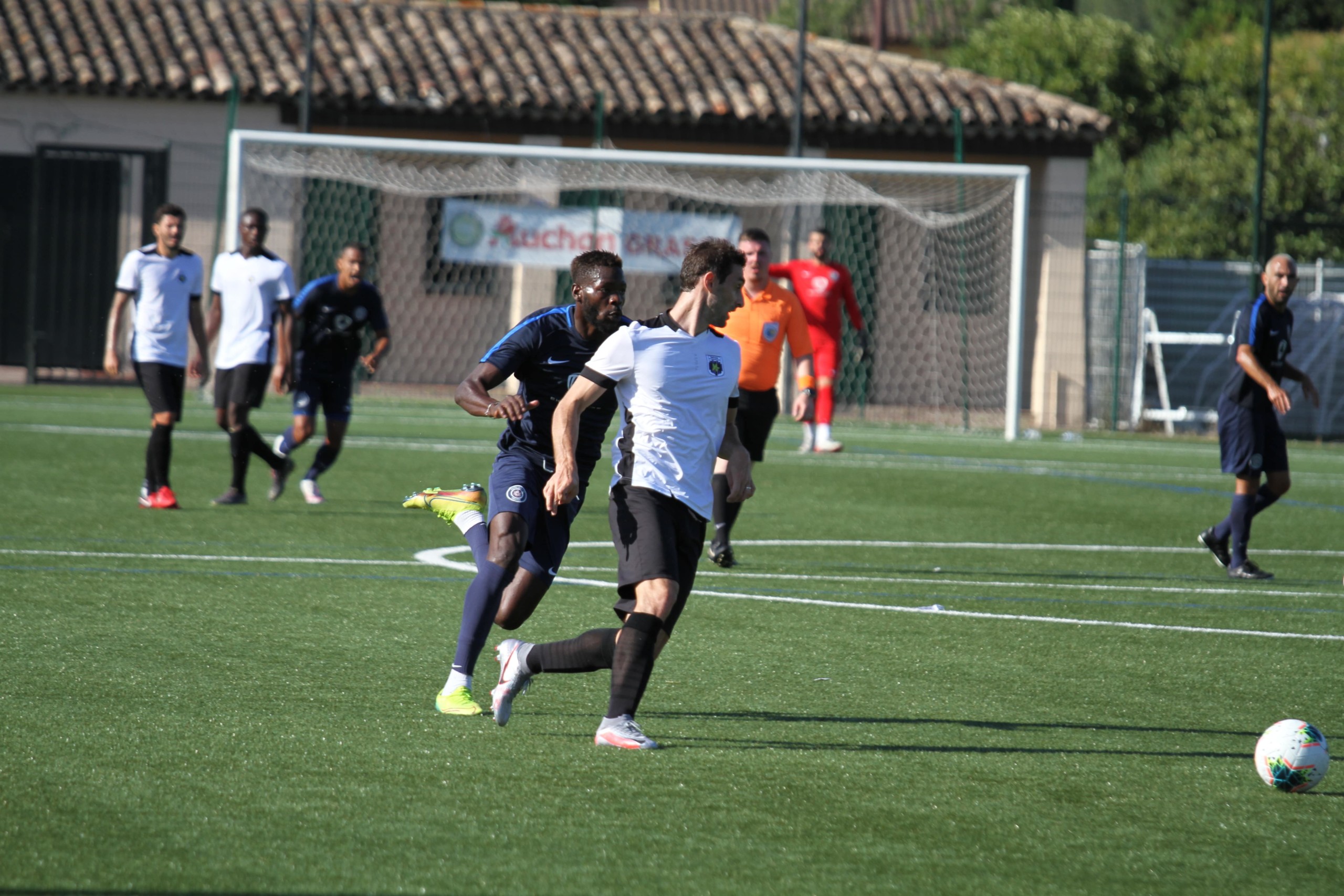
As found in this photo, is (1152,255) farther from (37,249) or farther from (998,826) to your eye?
(998,826)

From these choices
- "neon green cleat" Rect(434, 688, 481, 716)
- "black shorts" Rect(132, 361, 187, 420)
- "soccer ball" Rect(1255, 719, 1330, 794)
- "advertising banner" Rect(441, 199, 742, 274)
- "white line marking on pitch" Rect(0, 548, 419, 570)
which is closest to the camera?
"soccer ball" Rect(1255, 719, 1330, 794)

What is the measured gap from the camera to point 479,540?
235 inches

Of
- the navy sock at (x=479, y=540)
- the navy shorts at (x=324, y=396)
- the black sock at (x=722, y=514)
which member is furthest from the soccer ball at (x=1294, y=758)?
the navy shorts at (x=324, y=396)

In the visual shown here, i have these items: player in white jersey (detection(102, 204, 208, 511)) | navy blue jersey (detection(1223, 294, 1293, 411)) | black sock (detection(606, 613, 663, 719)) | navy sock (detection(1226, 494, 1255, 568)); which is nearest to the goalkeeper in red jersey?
navy blue jersey (detection(1223, 294, 1293, 411))

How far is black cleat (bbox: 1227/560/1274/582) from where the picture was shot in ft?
33.0

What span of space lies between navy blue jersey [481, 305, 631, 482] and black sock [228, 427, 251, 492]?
243 inches

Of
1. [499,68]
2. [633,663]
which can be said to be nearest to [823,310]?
[633,663]

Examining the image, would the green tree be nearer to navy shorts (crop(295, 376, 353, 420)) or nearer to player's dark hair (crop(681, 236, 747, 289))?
navy shorts (crop(295, 376, 353, 420))

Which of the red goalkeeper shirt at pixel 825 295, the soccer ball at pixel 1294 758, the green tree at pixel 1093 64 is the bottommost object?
the soccer ball at pixel 1294 758

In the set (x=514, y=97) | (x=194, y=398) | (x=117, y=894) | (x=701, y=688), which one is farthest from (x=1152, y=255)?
(x=117, y=894)

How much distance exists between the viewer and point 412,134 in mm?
25203

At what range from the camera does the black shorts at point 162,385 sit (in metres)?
11.3

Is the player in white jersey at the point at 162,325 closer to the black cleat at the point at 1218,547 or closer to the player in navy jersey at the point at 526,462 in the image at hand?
the player in navy jersey at the point at 526,462

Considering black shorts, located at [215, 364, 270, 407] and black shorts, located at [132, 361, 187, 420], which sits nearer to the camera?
black shorts, located at [132, 361, 187, 420]
